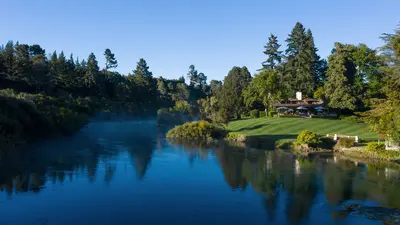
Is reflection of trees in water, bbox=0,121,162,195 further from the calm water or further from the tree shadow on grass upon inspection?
the tree shadow on grass

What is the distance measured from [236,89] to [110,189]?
7463 centimetres

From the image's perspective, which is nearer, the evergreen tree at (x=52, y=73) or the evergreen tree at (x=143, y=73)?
the evergreen tree at (x=52, y=73)

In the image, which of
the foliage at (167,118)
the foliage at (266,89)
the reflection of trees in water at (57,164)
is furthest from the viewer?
the foliage at (167,118)

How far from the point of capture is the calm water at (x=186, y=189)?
74.8ft

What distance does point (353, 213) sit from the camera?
2341 centimetres

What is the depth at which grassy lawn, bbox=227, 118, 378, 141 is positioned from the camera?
62.2 m

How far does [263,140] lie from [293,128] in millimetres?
8413

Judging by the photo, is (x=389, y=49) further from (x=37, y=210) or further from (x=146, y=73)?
(x=146, y=73)

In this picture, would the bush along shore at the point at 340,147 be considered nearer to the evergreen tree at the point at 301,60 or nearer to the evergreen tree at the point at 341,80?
the evergreen tree at the point at 341,80

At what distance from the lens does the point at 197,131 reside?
7156 centimetres

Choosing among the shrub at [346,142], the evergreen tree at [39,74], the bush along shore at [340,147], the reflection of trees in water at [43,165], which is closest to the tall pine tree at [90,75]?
the evergreen tree at [39,74]

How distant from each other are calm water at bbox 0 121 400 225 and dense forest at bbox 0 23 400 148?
9.99 meters

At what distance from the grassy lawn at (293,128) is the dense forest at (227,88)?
18.6 ft

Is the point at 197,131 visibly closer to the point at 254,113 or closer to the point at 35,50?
the point at 254,113
